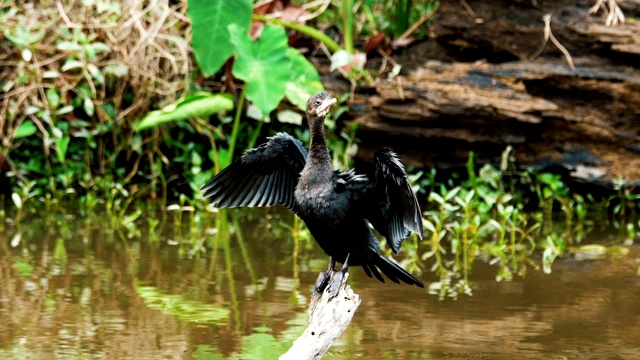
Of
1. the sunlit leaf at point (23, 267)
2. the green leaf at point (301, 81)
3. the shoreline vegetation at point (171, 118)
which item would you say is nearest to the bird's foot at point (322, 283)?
the sunlit leaf at point (23, 267)

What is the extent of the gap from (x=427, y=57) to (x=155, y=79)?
2080mm

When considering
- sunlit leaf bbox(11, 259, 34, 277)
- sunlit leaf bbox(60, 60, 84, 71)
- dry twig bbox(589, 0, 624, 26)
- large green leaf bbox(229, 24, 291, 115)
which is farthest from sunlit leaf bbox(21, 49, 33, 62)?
dry twig bbox(589, 0, 624, 26)

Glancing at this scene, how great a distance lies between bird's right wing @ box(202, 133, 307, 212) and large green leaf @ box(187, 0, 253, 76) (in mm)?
2828

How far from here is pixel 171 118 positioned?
695 cm

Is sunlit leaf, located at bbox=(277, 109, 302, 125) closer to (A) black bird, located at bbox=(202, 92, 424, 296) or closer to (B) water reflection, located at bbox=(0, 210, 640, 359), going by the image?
(B) water reflection, located at bbox=(0, 210, 640, 359)

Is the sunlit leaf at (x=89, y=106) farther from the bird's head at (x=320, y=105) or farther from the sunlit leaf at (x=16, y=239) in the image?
the bird's head at (x=320, y=105)

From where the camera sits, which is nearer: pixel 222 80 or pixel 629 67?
pixel 629 67

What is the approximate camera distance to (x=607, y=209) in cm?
736

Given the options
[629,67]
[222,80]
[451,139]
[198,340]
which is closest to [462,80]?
[451,139]

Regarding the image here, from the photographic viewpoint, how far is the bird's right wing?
165 inches

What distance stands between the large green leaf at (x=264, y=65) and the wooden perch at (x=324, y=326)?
336 cm

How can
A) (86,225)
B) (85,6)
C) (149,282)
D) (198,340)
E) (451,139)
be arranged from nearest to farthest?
(198,340) → (149,282) → (86,225) → (451,139) → (85,6)

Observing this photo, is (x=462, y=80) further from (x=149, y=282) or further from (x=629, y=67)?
(x=149, y=282)

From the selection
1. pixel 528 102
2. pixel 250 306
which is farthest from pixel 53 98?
pixel 528 102
